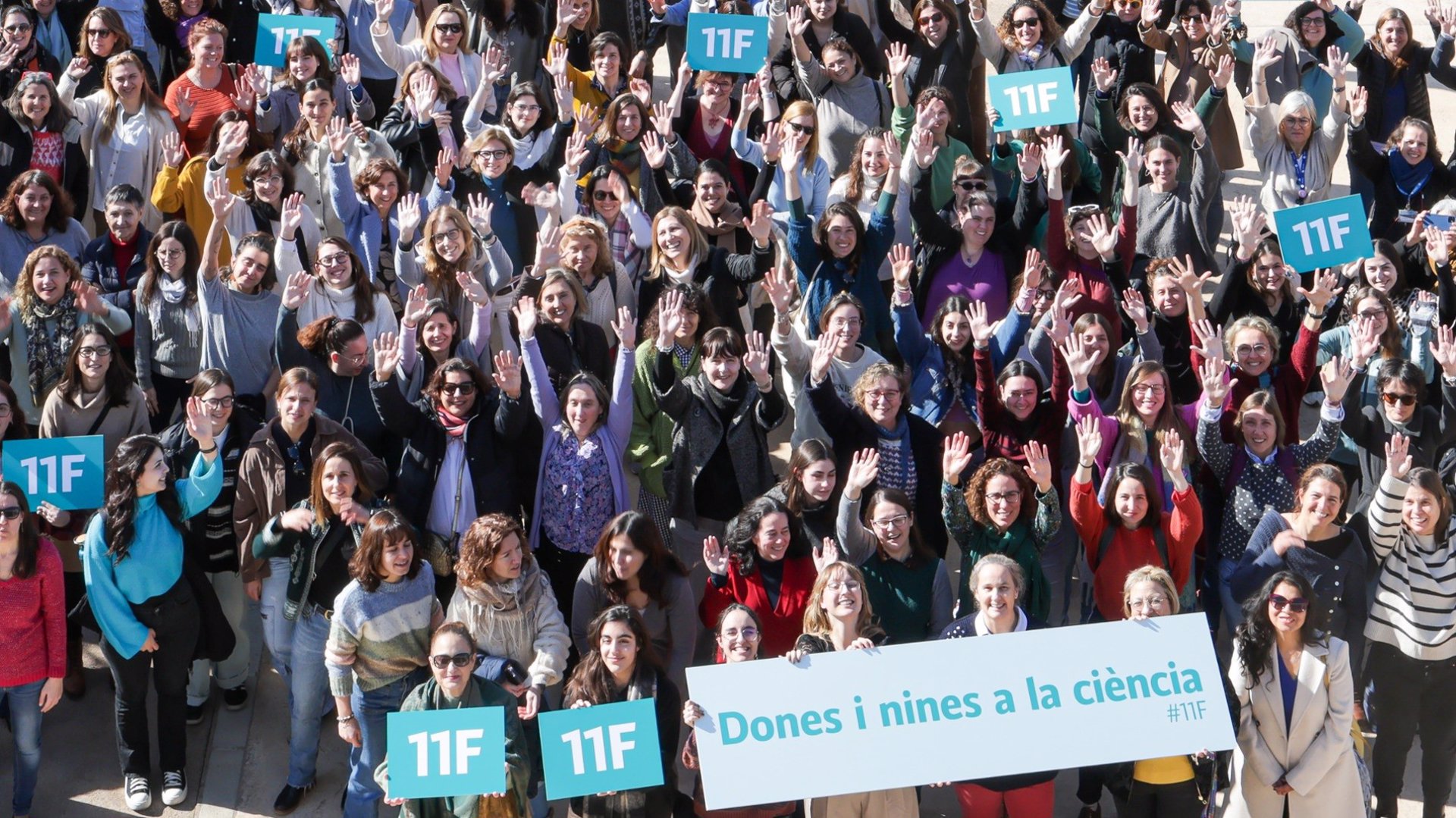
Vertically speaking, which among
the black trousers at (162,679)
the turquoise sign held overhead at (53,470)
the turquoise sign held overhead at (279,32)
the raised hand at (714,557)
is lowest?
the black trousers at (162,679)

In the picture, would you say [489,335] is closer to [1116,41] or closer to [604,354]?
[604,354]

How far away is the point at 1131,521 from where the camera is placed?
7.96 meters

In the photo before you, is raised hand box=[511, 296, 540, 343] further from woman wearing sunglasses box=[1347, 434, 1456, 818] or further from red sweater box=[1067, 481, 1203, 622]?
woman wearing sunglasses box=[1347, 434, 1456, 818]

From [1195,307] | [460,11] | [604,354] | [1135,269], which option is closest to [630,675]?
[604,354]

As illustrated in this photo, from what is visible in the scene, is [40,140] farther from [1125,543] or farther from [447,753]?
[1125,543]

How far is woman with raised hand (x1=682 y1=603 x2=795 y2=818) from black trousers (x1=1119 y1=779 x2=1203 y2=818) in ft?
4.58

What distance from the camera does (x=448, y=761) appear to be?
6.91 metres

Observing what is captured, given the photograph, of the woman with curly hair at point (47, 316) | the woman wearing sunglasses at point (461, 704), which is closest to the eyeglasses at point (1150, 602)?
the woman wearing sunglasses at point (461, 704)

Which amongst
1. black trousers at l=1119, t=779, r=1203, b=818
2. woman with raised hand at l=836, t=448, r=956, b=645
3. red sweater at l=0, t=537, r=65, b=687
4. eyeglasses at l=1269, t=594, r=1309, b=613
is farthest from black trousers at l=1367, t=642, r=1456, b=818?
red sweater at l=0, t=537, r=65, b=687

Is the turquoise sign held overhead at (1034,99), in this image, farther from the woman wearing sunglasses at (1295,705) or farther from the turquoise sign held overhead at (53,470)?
the turquoise sign held overhead at (53,470)

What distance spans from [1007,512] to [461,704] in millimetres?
2370

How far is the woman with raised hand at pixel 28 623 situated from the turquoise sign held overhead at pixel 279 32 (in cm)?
395

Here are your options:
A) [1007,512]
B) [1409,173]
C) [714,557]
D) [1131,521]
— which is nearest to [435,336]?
[714,557]

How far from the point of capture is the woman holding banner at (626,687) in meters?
7.25
